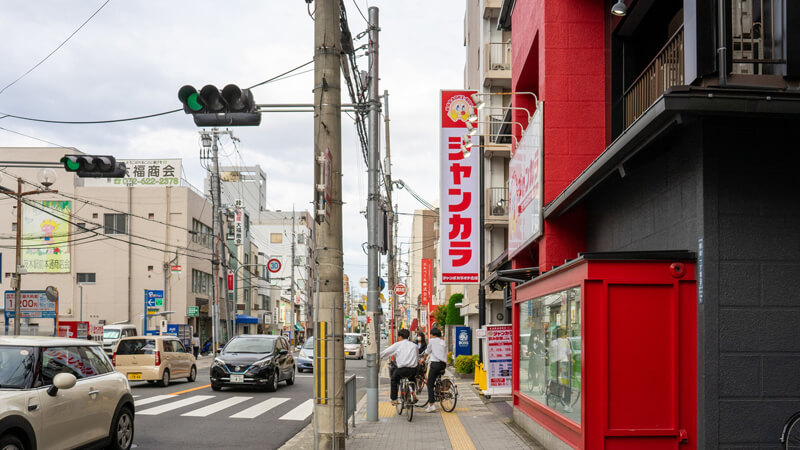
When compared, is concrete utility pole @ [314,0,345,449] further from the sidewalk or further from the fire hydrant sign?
the fire hydrant sign

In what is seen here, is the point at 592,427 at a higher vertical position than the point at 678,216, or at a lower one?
lower

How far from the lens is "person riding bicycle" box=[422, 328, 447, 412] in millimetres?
16297

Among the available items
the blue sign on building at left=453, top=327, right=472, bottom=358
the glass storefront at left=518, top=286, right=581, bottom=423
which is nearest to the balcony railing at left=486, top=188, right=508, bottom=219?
the blue sign on building at left=453, top=327, right=472, bottom=358

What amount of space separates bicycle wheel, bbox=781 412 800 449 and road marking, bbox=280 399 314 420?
33.9 feet

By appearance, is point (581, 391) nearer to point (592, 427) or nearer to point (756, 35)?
point (592, 427)

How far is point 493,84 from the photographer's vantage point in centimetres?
3306

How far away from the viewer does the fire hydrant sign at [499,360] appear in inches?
712

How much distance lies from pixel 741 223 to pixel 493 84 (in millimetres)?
26234

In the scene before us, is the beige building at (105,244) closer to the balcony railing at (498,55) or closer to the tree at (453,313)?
the tree at (453,313)

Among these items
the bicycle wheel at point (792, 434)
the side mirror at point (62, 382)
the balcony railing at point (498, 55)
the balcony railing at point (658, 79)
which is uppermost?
the balcony railing at point (498, 55)

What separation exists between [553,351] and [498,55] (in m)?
24.7

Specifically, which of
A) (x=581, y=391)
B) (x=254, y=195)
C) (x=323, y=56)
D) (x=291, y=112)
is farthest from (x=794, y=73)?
(x=254, y=195)

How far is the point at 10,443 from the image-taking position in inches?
296

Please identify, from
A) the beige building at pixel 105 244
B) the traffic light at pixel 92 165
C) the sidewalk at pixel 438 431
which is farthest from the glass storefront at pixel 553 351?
the beige building at pixel 105 244
